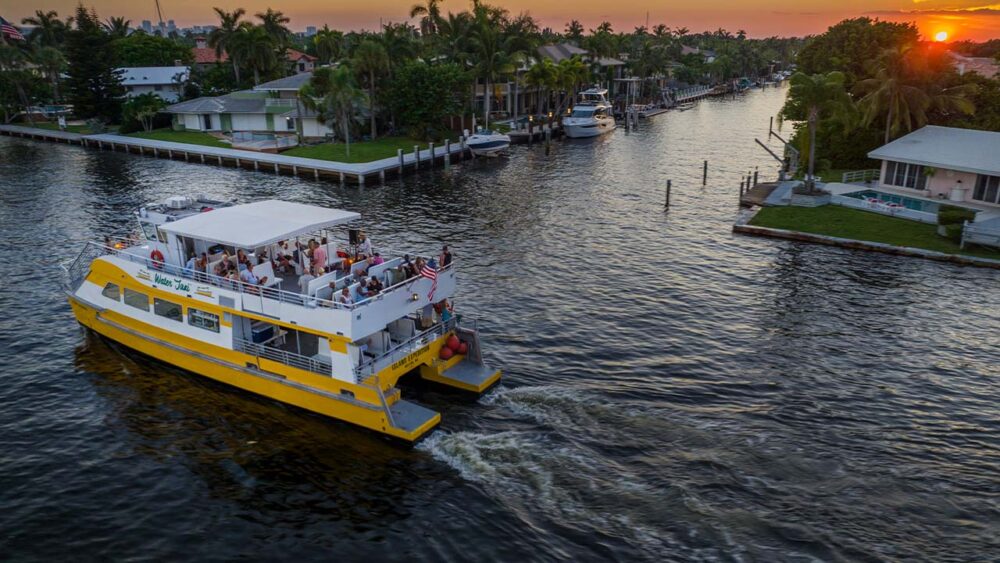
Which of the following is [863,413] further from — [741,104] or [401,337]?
[741,104]

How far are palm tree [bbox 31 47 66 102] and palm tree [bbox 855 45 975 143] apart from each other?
4372 inches

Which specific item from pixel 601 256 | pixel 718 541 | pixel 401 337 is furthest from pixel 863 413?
pixel 601 256

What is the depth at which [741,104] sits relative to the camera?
144 metres

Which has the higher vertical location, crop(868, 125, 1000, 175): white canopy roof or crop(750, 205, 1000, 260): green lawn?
crop(868, 125, 1000, 175): white canopy roof

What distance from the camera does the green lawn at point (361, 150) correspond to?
6975cm

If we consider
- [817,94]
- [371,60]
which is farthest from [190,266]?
[371,60]

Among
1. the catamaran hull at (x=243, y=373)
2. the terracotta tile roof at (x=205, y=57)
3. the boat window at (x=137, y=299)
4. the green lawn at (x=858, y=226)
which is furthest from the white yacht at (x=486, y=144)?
the terracotta tile roof at (x=205, y=57)

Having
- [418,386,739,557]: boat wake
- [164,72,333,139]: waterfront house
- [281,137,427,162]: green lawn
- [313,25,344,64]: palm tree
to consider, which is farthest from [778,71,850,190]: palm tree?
[313,25,344,64]: palm tree

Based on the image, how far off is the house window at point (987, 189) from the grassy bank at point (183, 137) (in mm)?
73098

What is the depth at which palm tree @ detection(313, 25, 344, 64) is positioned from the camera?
114 meters

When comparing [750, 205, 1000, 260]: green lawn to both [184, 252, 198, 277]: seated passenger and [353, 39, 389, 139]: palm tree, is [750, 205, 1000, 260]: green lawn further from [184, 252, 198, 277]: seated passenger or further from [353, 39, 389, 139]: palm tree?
[353, 39, 389, 139]: palm tree

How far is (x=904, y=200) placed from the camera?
4750 centimetres

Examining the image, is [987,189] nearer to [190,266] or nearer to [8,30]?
[190,266]

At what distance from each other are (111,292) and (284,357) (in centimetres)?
979
